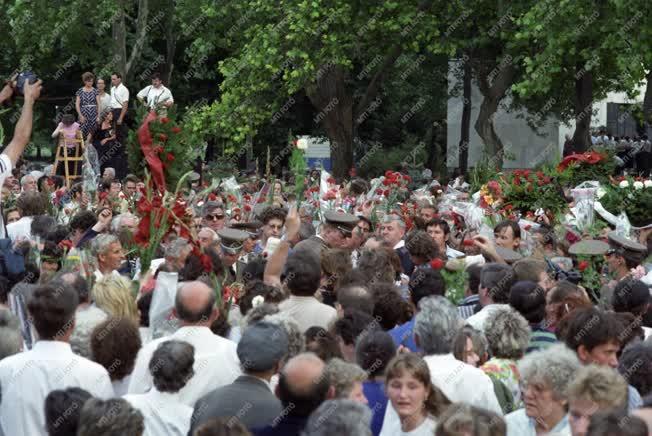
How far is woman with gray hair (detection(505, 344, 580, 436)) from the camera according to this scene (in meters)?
6.51

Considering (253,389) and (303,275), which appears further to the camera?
(303,275)

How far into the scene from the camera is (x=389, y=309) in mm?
8492

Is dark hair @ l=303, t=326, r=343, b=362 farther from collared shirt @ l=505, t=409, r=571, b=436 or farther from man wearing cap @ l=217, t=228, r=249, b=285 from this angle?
man wearing cap @ l=217, t=228, r=249, b=285

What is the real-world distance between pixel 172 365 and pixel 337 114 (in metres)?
27.4

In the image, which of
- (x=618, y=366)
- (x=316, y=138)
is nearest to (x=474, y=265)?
(x=618, y=366)

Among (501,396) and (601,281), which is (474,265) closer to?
(601,281)

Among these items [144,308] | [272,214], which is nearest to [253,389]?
[144,308]

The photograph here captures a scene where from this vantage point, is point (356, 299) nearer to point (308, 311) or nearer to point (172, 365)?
point (308, 311)

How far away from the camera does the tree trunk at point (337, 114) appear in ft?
110

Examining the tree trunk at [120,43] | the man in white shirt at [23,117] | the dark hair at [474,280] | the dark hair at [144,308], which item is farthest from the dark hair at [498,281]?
the tree trunk at [120,43]

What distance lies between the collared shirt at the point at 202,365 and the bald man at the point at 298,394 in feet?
2.98

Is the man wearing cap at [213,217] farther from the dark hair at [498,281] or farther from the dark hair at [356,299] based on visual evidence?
the dark hair at [356,299]

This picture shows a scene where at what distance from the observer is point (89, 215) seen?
40.6ft

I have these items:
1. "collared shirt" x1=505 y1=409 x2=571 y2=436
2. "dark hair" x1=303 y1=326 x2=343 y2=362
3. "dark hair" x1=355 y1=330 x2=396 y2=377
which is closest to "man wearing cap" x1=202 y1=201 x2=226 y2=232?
"dark hair" x1=303 y1=326 x2=343 y2=362
